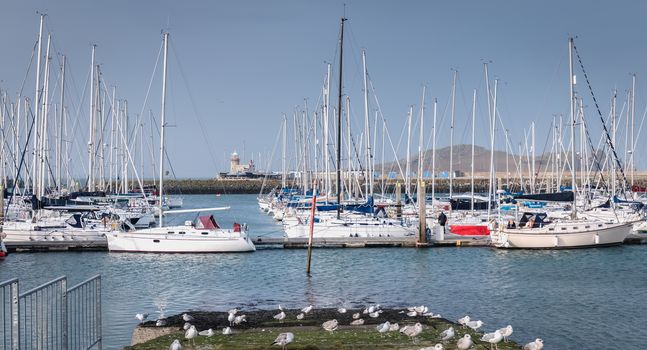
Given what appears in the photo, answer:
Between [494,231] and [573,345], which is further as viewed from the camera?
[494,231]

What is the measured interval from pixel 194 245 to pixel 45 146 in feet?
68.3

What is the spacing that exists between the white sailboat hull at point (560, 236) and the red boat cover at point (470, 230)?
7852 mm

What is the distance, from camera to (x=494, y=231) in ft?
153

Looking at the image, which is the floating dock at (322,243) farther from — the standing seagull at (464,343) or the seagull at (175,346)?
the seagull at (175,346)

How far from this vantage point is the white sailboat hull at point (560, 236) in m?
45.9

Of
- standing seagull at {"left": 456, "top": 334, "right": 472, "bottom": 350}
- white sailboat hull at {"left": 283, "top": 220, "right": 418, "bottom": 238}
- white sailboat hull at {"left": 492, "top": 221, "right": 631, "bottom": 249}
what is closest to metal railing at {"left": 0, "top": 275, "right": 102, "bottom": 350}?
standing seagull at {"left": 456, "top": 334, "right": 472, "bottom": 350}

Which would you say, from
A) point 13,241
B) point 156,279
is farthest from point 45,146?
point 156,279

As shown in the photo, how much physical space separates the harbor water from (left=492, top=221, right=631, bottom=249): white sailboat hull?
584 millimetres

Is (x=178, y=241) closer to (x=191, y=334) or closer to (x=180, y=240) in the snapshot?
(x=180, y=240)

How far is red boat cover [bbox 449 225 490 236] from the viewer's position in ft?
179

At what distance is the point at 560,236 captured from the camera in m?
46.1

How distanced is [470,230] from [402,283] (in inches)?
837

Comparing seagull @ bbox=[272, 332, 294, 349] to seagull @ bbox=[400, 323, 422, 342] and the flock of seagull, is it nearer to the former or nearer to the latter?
the flock of seagull

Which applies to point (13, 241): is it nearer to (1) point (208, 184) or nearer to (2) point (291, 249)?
(2) point (291, 249)
